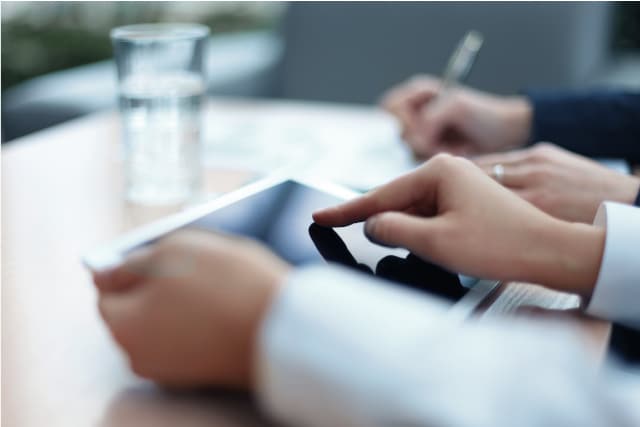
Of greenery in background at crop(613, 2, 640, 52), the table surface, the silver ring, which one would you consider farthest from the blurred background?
the silver ring

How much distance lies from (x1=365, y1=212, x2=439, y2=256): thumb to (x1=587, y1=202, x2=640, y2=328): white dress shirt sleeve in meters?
0.10

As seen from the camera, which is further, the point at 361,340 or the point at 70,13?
the point at 70,13

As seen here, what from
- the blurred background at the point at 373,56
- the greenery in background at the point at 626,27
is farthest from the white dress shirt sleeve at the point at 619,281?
the greenery in background at the point at 626,27

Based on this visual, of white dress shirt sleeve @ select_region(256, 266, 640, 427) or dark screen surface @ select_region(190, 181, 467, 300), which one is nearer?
white dress shirt sleeve @ select_region(256, 266, 640, 427)

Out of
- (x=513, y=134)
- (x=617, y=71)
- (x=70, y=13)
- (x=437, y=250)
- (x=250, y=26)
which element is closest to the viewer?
(x=437, y=250)

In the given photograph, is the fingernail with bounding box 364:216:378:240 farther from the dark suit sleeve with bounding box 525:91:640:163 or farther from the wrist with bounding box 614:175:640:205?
the dark suit sleeve with bounding box 525:91:640:163

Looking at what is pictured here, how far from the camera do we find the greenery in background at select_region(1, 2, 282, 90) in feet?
7.04

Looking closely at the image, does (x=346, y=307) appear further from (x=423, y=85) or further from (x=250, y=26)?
(x=250, y=26)

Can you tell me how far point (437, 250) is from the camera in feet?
1.27

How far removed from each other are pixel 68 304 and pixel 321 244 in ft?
0.50

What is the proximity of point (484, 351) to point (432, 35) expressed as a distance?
1281mm

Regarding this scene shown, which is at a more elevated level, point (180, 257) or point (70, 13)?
point (180, 257)

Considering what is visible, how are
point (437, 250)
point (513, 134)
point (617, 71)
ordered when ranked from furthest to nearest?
point (617, 71) < point (513, 134) < point (437, 250)

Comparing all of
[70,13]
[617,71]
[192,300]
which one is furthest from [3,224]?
[70,13]
